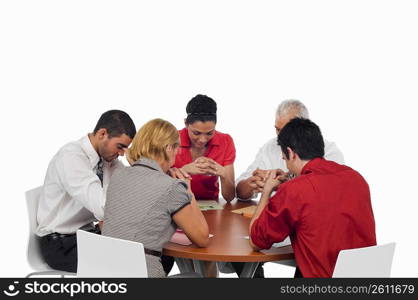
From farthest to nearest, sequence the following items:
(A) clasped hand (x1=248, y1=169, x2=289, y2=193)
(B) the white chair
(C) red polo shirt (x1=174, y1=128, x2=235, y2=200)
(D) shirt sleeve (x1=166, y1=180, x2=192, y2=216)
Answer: (C) red polo shirt (x1=174, y1=128, x2=235, y2=200), (B) the white chair, (A) clasped hand (x1=248, y1=169, x2=289, y2=193), (D) shirt sleeve (x1=166, y1=180, x2=192, y2=216)

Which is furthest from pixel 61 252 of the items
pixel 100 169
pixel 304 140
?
pixel 304 140

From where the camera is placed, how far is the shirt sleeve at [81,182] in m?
3.83

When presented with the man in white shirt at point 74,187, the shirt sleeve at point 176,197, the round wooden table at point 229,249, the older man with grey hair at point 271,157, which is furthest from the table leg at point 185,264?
the shirt sleeve at point 176,197

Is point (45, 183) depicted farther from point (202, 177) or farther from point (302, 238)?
point (302, 238)

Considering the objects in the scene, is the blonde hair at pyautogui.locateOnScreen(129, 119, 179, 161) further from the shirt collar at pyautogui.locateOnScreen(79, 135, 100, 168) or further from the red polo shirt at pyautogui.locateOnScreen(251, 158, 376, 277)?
the shirt collar at pyautogui.locateOnScreen(79, 135, 100, 168)

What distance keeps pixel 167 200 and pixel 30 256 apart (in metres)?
1.40

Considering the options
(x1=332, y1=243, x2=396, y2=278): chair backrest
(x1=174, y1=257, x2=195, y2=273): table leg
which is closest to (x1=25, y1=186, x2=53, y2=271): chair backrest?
(x1=174, y1=257, x2=195, y2=273): table leg

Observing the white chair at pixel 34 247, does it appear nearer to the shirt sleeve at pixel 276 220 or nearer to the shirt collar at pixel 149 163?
the shirt collar at pixel 149 163

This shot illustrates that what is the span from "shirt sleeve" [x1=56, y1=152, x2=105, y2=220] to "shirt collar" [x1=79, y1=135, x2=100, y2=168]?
0.06 metres

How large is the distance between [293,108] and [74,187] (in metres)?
1.57

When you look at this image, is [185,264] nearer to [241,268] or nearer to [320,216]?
[241,268]

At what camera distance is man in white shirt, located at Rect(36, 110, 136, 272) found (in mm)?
3908

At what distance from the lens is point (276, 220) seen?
3.21 metres

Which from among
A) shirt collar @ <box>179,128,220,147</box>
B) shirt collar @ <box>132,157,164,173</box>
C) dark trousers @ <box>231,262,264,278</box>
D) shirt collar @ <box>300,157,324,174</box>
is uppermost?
shirt collar @ <box>132,157,164,173</box>
